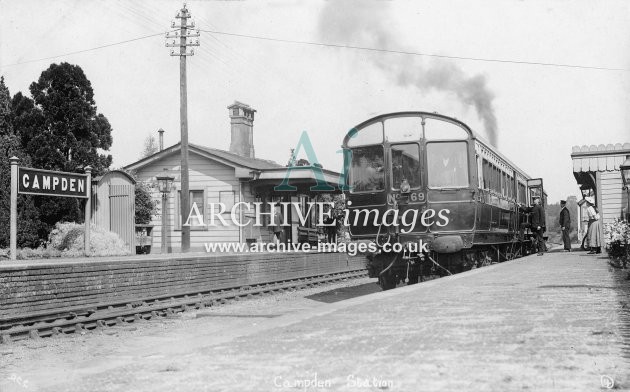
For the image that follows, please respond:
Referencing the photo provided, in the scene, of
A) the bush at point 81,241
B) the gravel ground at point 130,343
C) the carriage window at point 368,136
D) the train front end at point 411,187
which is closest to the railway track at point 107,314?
the gravel ground at point 130,343

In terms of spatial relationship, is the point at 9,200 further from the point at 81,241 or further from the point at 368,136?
the point at 368,136

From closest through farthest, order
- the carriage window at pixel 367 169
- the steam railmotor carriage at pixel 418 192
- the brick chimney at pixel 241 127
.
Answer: the steam railmotor carriage at pixel 418 192, the carriage window at pixel 367 169, the brick chimney at pixel 241 127

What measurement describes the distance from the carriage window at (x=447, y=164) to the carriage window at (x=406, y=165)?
22 cm

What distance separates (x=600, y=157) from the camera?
61.7 feet

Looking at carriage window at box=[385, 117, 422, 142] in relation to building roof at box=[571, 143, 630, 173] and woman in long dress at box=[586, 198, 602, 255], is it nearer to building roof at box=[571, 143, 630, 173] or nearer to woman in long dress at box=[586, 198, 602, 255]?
woman in long dress at box=[586, 198, 602, 255]

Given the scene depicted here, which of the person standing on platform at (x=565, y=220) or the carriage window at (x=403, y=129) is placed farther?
the person standing on platform at (x=565, y=220)

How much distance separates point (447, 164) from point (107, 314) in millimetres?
6161

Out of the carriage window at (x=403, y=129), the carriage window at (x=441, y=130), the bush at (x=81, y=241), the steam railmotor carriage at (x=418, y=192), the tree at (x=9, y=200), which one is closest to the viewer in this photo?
the steam railmotor carriage at (x=418, y=192)

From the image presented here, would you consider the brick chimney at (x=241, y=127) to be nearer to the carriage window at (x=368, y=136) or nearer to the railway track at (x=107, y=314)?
the railway track at (x=107, y=314)

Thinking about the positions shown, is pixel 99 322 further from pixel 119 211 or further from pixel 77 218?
pixel 77 218

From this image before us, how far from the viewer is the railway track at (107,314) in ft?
27.0

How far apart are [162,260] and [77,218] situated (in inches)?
462

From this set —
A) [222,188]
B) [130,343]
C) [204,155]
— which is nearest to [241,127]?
[204,155]

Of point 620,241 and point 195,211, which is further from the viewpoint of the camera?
point 195,211
